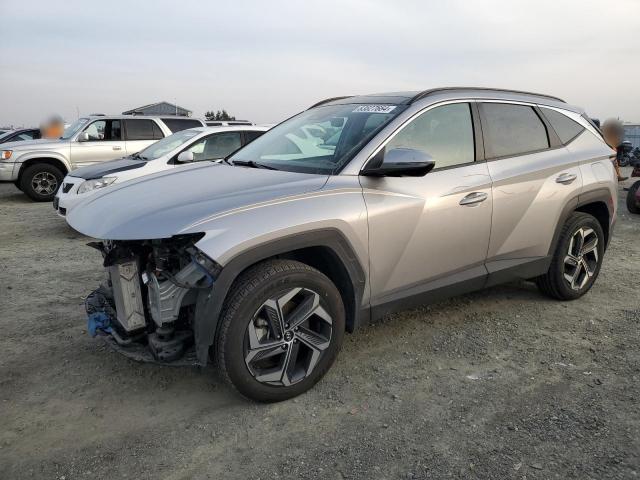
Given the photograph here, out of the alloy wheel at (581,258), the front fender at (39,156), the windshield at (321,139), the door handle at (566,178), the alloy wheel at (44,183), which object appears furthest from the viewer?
the alloy wheel at (44,183)

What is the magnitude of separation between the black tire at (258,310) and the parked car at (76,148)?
360 inches

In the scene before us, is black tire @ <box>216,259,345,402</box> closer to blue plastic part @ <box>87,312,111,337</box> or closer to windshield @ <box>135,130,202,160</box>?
blue plastic part @ <box>87,312,111,337</box>

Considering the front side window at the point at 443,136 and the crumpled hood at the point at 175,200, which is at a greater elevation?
the front side window at the point at 443,136

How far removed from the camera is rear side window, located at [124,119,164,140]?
36.0 feet

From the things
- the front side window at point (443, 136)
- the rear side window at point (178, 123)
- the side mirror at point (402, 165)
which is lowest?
the rear side window at point (178, 123)

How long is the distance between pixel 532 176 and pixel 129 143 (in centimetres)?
935

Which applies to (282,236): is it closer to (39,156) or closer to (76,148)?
(76,148)

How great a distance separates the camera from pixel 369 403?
9.42 ft

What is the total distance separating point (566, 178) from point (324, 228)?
2.28 meters

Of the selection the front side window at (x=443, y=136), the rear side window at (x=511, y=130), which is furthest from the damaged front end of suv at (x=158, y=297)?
the rear side window at (x=511, y=130)

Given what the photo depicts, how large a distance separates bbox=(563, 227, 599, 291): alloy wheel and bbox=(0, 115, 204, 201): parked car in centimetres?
876

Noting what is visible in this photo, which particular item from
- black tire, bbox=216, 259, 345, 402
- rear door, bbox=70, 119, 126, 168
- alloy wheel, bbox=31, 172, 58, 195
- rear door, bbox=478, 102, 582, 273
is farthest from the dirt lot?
alloy wheel, bbox=31, 172, 58, 195

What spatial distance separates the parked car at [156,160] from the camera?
7078 millimetres

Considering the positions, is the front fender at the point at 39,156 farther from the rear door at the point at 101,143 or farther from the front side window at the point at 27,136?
the front side window at the point at 27,136
